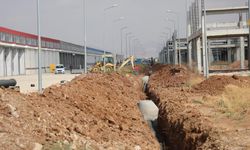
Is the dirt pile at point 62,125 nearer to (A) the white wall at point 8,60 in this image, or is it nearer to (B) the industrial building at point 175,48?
(B) the industrial building at point 175,48

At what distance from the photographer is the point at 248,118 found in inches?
584

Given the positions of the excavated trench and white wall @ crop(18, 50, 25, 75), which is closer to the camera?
the excavated trench

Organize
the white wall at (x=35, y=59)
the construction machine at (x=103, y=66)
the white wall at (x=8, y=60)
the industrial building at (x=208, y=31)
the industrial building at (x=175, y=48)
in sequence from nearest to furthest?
the industrial building at (x=208, y=31), the construction machine at (x=103, y=66), the white wall at (x=8, y=60), the industrial building at (x=175, y=48), the white wall at (x=35, y=59)

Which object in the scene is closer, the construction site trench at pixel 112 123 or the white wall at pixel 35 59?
the construction site trench at pixel 112 123

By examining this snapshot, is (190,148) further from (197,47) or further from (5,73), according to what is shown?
(5,73)

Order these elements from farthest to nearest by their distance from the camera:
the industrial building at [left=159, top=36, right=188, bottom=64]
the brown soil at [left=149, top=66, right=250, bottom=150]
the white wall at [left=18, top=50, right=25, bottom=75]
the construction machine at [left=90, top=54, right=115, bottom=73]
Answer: the white wall at [left=18, top=50, right=25, bottom=75]
the industrial building at [left=159, top=36, right=188, bottom=64]
the construction machine at [left=90, top=54, right=115, bottom=73]
the brown soil at [left=149, top=66, right=250, bottom=150]

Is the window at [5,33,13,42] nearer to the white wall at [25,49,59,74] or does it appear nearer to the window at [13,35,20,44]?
the window at [13,35,20,44]

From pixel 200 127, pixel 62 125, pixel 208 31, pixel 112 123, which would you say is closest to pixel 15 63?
pixel 208 31

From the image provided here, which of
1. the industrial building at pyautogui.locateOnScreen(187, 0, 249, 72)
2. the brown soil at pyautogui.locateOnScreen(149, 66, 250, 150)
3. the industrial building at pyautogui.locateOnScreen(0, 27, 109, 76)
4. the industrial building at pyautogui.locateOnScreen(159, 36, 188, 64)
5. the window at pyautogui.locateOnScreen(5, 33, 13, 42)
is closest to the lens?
the brown soil at pyautogui.locateOnScreen(149, 66, 250, 150)

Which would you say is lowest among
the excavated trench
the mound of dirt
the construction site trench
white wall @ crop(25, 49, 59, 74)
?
the excavated trench

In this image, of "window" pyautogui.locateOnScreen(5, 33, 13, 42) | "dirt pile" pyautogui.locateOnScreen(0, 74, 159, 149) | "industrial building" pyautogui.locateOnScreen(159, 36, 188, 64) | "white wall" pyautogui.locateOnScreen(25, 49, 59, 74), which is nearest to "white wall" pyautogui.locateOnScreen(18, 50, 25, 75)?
"white wall" pyautogui.locateOnScreen(25, 49, 59, 74)

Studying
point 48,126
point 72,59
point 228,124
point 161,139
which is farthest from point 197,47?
point 72,59

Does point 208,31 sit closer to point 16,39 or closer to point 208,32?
point 208,32

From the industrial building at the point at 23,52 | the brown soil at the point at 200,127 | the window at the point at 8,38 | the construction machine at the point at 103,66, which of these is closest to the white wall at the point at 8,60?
the industrial building at the point at 23,52
